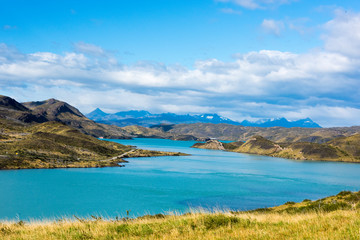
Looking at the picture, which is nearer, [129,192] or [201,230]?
[201,230]

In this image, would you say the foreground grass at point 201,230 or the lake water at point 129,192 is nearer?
the foreground grass at point 201,230

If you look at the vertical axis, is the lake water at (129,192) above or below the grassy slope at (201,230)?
below

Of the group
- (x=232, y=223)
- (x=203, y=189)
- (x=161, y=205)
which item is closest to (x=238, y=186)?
(x=203, y=189)

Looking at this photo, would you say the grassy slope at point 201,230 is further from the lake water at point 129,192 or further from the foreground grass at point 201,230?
the lake water at point 129,192

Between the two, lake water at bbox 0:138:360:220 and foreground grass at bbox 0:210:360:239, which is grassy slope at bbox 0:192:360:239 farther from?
lake water at bbox 0:138:360:220

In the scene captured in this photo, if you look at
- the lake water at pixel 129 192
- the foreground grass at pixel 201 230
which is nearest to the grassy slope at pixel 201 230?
the foreground grass at pixel 201 230

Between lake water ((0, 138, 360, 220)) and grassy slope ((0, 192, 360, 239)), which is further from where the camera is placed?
lake water ((0, 138, 360, 220))

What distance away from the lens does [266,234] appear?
12.7m

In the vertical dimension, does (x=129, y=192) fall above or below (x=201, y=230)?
below

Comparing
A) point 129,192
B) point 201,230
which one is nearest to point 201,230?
point 201,230

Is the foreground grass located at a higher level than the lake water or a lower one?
higher

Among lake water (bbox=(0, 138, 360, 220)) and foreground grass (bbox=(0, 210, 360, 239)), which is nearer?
foreground grass (bbox=(0, 210, 360, 239))

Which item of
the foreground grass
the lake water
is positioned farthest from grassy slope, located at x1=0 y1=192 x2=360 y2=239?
the lake water

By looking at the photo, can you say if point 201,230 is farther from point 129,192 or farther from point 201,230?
point 129,192
